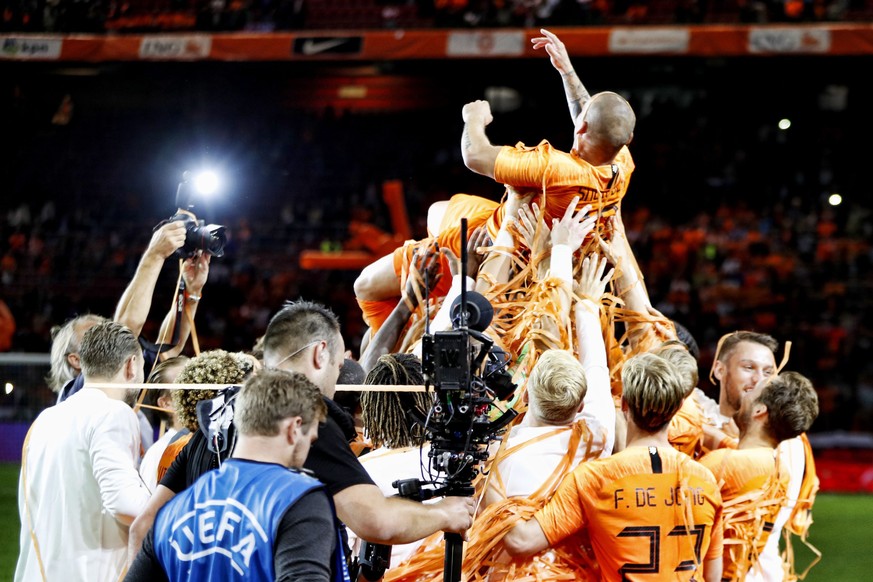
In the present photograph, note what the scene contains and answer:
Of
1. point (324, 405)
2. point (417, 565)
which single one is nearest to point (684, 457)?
point (417, 565)

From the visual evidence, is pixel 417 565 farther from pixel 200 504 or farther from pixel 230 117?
pixel 230 117

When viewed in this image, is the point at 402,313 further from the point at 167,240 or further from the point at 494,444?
the point at 494,444

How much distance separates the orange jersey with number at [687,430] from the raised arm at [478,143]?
1229 millimetres

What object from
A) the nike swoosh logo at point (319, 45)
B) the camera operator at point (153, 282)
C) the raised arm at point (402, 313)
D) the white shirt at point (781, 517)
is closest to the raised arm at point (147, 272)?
the camera operator at point (153, 282)

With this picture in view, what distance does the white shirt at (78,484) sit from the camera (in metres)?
3.57

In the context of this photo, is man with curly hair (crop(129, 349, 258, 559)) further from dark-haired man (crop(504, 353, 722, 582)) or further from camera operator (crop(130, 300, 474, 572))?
dark-haired man (crop(504, 353, 722, 582))

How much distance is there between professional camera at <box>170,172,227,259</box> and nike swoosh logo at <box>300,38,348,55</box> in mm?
10720

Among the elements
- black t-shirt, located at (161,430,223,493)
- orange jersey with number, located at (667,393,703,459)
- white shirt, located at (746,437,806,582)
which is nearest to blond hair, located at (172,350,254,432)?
black t-shirt, located at (161,430,223,493)

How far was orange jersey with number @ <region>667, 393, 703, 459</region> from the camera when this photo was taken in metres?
4.18

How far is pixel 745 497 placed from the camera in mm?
3848

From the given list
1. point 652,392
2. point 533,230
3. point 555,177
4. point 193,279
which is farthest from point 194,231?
point 652,392

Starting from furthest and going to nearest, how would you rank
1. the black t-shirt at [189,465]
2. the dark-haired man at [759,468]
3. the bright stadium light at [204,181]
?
the bright stadium light at [204,181] → the dark-haired man at [759,468] → the black t-shirt at [189,465]

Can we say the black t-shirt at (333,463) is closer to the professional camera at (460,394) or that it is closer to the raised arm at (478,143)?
the professional camera at (460,394)

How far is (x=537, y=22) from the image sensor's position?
14766 mm
